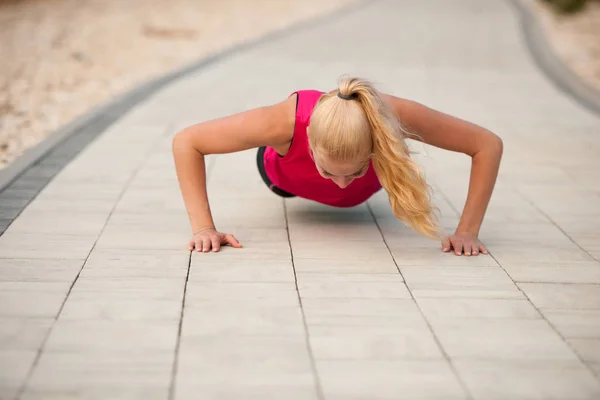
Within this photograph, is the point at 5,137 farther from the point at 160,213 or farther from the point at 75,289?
the point at 75,289

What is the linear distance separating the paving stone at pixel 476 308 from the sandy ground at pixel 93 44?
11.8 ft

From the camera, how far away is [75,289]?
3.24 metres

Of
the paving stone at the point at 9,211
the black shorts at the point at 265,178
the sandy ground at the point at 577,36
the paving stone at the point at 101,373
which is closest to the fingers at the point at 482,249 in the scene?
the black shorts at the point at 265,178

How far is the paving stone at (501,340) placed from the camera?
109 inches

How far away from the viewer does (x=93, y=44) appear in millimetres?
12062

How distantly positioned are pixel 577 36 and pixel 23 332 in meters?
13.5

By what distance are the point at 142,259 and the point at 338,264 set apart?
0.87 m

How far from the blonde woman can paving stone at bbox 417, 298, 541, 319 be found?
463mm

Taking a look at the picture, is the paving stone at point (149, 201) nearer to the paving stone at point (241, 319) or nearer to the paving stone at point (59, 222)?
the paving stone at point (59, 222)

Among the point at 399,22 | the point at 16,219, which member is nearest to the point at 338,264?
the point at 16,219

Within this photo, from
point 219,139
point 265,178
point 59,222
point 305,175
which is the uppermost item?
point 219,139

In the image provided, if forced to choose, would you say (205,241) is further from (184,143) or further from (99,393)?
(99,393)

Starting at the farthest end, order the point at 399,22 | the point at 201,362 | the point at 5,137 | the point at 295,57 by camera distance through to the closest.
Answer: the point at 399,22, the point at 295,57, the point at 5,137, the point at 201,362

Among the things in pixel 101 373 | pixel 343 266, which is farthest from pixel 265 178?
pixel 101 373
